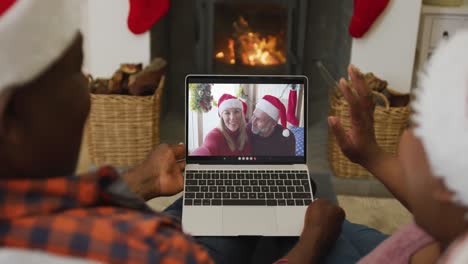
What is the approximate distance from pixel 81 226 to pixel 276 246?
750 millimetres

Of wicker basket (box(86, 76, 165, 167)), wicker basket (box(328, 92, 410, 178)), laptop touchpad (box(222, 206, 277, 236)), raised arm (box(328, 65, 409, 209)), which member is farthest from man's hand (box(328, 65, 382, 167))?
wicker basket (box(86, 76, 165, 167))

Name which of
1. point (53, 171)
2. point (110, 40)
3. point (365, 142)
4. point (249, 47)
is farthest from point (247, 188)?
point (249, 47)

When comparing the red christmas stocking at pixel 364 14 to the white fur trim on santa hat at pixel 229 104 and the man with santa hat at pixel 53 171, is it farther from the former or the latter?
the man with santa hat at pixel 53 171

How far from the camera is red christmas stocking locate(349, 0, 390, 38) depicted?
2.34m

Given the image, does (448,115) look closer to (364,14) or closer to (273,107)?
(273,107)

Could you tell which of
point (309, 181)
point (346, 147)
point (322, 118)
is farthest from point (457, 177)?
point (322, 118)

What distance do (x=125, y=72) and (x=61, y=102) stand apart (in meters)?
1.72

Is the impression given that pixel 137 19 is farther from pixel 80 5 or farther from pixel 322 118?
pixel 80 5

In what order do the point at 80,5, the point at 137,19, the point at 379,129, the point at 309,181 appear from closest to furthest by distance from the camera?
1. the point at 80,5
2. the point at 309,181
3. the point at 379,129
4. the point at 137,19

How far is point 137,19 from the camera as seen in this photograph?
8.05 feet

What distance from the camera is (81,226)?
0.63 m

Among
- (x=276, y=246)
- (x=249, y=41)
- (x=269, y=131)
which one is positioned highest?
(x=249, y=41)

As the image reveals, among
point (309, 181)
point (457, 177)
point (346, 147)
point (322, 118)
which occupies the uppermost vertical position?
point (457, 177)

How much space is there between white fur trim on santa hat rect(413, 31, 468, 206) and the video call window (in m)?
0.80
